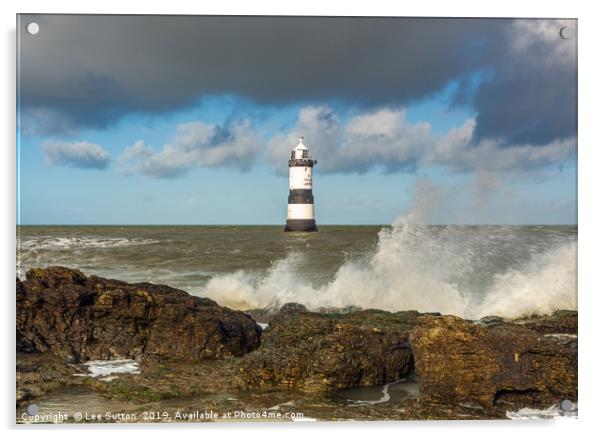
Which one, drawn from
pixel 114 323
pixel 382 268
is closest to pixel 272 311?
pixel 382 268

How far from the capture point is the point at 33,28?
392 cm

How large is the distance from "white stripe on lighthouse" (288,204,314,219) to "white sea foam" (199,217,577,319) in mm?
1241

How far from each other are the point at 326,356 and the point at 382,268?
9.52 ft

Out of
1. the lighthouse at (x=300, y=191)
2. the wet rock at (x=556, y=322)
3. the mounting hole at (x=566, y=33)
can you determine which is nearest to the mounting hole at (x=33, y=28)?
the lighthouse at (x=300, y=191)

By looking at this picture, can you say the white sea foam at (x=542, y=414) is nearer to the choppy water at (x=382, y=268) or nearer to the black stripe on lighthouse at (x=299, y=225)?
the choppy water at (x=382, y=268)

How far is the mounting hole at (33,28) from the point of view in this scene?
3.91 metres

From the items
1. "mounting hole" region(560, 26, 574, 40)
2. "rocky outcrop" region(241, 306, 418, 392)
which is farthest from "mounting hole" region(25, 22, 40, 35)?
"mounting hole" region(560, 26, 574, 40)

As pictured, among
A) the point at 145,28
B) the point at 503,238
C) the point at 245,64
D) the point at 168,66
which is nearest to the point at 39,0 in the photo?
the point at 145,28

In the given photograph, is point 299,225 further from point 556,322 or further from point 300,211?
point 556,322

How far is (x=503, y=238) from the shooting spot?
612cm

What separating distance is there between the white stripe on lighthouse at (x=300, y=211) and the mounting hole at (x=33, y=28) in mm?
5252

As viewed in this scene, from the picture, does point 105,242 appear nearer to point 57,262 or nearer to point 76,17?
point 57,262

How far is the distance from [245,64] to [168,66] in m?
0.58

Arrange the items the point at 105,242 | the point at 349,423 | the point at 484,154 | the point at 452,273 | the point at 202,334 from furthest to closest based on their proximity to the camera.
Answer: the point at 105,242, the point at 452,273, the point at 484,154, the point at 202,334, the point at 349,423
